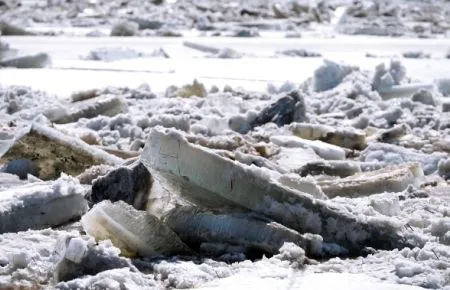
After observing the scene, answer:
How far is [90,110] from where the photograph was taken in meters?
4.98

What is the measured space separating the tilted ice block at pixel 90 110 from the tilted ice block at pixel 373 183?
6.73 ft

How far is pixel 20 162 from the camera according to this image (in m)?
3.39

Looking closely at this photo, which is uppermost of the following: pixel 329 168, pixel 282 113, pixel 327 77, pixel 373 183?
pixel 373 183

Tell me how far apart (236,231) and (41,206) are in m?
0.58

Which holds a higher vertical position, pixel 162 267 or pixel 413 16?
pixel 162 267

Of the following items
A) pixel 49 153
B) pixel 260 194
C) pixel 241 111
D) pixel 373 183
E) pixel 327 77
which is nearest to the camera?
pixel 260 194

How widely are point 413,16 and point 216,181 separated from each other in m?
15.7

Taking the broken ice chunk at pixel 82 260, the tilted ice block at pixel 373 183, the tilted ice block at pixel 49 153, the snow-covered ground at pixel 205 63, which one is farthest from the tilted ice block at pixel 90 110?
the broken ice chunk at pixel 82 260

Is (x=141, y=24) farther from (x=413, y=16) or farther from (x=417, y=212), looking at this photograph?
(x=417, y=212)

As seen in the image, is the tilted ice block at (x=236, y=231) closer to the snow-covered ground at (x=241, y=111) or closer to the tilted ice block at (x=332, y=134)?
the snow-covered ground at (x=241, y=111)

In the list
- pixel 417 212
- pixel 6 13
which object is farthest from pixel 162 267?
pixel 6 13

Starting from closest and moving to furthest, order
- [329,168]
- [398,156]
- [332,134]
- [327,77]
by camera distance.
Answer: [329,168], [398,156], [332,134], [327,77]

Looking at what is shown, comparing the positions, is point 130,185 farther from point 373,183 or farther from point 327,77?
point 327,77

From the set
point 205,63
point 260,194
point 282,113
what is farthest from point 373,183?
point 205,63
